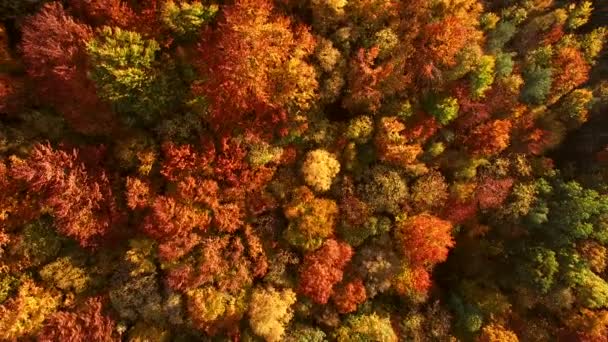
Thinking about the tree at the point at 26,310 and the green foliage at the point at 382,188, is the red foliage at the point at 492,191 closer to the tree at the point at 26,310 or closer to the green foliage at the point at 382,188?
the green foliage at the point at 382,188

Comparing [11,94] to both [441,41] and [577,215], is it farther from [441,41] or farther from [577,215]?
[577,215]

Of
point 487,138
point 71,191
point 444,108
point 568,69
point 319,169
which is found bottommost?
point 71,191

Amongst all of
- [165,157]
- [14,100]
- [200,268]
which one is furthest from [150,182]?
[14,100]

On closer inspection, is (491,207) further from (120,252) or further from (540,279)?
(120,252)

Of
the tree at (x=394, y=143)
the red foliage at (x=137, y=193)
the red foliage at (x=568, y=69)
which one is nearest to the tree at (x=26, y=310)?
the red foliage at (x=137, y=193)

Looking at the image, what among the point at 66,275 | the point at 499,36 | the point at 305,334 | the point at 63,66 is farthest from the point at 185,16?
the point at 499,36

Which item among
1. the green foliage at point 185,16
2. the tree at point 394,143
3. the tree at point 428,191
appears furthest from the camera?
the tree at point 428,191

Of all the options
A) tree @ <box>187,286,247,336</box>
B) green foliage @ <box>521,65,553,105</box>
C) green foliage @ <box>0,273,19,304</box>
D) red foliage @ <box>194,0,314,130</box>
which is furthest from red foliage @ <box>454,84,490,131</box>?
green foliage @ <box>0,273,19,304</box>
